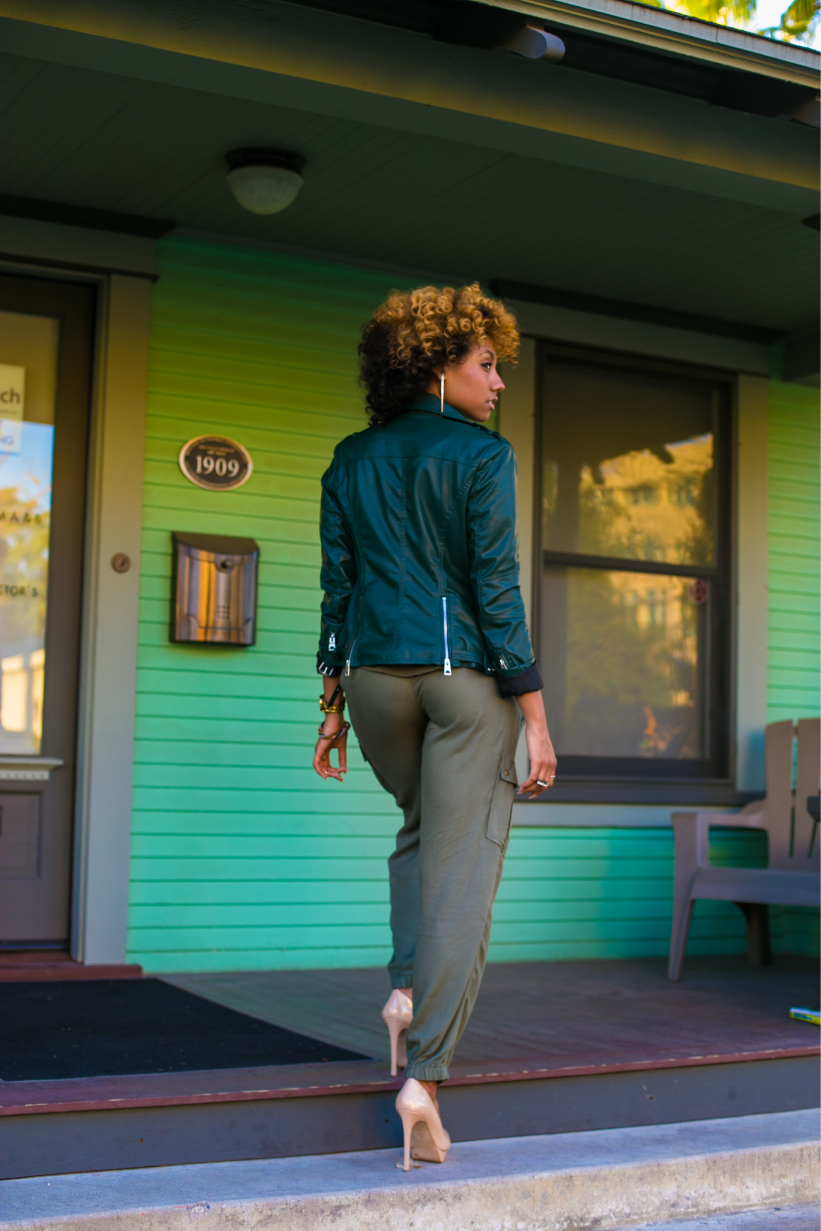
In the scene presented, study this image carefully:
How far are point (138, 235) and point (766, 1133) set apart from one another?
345 cm

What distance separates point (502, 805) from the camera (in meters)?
2.53

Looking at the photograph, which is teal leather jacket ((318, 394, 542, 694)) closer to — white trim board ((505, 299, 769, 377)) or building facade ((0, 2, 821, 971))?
building facade ((0, 2, 821, 971))

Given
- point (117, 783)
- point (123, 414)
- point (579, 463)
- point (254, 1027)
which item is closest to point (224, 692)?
point (117, 783)

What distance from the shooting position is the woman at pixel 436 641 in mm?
2479

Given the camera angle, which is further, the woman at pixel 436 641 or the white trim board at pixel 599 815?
the white trim board at pixel 599 815

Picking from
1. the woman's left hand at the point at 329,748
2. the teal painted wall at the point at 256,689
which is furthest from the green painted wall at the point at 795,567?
the woman's left hand at the point at 329,748

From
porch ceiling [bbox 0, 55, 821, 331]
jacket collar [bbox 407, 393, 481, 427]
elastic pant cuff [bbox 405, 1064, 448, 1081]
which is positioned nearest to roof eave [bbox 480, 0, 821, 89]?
porch ceiling [bbox 0, 55, 821, 331]

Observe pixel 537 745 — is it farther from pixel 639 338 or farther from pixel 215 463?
pixel 639 338

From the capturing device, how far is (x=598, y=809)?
510 centimetres

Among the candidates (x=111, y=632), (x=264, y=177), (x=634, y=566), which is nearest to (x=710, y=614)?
(x=634, y=566)

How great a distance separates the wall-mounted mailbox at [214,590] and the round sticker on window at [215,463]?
20 centimetres

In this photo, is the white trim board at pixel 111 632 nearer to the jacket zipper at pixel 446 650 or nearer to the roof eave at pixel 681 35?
the roof eave at pixel 681 35

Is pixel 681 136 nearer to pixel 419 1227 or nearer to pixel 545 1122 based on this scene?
pixel 545 1122

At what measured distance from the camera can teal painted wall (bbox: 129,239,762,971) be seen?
Answer: 443 cm
